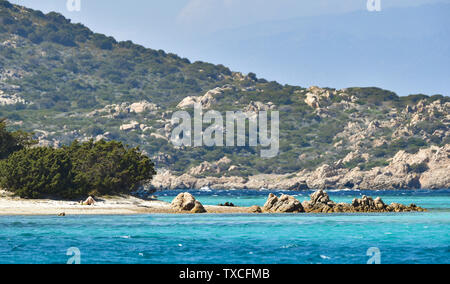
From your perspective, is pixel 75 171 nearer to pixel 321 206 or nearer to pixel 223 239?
pixel 321 206

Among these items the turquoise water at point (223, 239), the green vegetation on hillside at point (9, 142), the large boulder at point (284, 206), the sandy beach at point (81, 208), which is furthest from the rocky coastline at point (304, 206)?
the green vegetation on hillside at point (9, 142)

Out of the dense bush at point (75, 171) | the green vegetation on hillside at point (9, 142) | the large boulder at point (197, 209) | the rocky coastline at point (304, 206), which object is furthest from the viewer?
the green vegetation on hillside at point (9, 142)

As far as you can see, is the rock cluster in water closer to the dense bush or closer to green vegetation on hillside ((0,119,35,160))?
the dense bush

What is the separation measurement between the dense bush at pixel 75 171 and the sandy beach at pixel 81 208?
1749 millimetres

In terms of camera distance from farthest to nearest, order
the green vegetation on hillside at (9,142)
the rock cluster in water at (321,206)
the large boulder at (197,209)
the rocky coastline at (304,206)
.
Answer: the green vegetation on hillside at (9,142) < the rock cluster in water at (321,206) < the rocky coastline at (304,206) < the large boulder at (197,209)

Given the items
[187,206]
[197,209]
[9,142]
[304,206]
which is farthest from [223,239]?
[9,142]

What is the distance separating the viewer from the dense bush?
76.4 metres

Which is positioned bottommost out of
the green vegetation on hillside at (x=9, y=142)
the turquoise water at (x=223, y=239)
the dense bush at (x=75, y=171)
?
the turquoise water at (x=223, y=239)

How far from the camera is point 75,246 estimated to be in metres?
42.9

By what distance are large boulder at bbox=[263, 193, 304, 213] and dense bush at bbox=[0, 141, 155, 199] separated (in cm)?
1889

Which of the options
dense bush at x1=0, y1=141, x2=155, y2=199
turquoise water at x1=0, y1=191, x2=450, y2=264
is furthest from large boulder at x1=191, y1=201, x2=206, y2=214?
dense bush at x1=0, y1=141, x2=155, y2=199

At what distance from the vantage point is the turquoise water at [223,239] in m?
38.5

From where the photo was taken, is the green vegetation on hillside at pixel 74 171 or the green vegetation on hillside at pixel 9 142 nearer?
the green vegetation on hillside at pixel 74 171

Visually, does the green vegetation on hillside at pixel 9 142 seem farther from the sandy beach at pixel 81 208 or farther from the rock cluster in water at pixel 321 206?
the rock cluster in water at pixel 321 206
